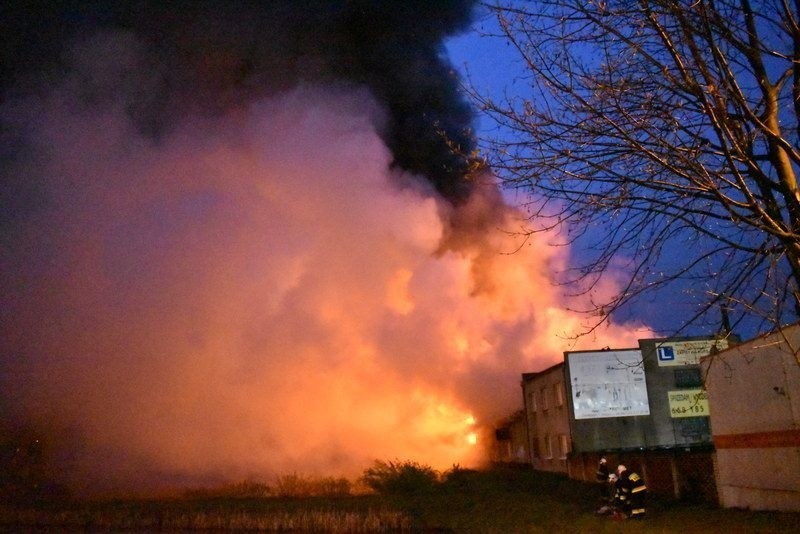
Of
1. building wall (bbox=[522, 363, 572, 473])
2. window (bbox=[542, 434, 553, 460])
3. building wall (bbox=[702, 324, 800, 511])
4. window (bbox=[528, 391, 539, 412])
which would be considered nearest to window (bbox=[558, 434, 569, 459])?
building wall (bbox=[522, 363, 572, 473])

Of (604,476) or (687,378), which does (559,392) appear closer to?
(687,378)

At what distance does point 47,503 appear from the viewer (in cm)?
2886

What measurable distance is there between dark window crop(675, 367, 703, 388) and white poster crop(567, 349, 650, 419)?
2160mm

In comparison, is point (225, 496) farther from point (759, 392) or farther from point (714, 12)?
point (714, 12)

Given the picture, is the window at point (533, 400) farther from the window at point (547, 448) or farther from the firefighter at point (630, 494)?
the firefighter at point (630, 494)

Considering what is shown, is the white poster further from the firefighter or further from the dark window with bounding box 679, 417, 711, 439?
the firefighter

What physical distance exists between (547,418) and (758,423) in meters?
19.8

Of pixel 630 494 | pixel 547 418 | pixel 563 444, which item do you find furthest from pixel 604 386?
pixel 630 494

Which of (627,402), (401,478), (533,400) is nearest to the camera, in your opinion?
(401,478)

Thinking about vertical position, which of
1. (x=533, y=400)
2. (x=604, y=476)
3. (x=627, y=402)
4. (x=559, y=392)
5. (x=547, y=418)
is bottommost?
(x=604, y=476)

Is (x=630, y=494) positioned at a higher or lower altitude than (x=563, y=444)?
lower

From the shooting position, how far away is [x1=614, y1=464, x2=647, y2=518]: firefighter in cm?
1755

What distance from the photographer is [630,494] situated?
1764 cm

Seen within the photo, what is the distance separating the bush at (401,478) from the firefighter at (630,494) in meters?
11.5
